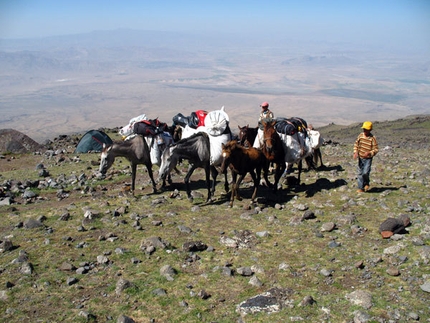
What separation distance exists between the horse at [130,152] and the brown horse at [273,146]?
4.11 m

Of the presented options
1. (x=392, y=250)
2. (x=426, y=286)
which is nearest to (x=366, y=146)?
(x=392, y=250)

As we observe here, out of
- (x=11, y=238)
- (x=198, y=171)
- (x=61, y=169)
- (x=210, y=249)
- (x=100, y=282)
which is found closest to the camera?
(x=100, y=282)

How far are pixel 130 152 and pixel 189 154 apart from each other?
2.31m

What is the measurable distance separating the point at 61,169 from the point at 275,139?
10905mm

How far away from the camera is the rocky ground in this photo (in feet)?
23.9

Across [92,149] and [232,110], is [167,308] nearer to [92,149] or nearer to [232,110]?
[92,149]

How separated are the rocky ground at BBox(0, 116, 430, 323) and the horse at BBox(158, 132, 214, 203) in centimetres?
84

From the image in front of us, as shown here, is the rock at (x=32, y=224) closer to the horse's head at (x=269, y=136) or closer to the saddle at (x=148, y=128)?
the saddle at (x=148, y=128)

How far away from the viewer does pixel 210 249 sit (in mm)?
9500

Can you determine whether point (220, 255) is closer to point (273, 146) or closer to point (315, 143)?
point (273, 146)

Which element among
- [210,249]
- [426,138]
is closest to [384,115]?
[426,138]

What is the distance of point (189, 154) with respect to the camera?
13.6m

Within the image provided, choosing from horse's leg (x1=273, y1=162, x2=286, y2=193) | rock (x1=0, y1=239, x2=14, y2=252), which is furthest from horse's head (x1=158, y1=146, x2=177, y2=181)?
rock (x1=0, y1=239, x2=14, y2=252)

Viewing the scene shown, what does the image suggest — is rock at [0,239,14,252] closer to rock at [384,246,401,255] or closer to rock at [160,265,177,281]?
rock at [160,265,177,281]
